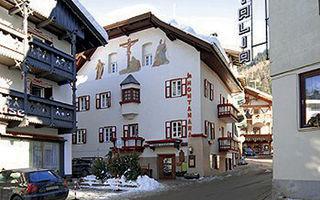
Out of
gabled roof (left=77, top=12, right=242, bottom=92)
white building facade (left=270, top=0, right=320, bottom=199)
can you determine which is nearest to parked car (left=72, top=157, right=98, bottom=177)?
gabled roof (left=77, top=12, right=242, bottom=92)

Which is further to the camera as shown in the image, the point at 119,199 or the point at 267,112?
the point at 267,112

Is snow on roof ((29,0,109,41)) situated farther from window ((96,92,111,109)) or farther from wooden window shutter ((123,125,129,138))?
wooden window shutter ((123,125,129,138))

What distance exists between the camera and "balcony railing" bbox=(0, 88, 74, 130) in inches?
699

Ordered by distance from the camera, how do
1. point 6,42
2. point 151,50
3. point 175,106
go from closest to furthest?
point 6,42
point 175,106
point 151,50

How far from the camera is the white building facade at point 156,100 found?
3009cm

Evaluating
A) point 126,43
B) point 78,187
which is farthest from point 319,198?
point 126,43

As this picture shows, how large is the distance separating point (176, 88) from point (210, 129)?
451cm

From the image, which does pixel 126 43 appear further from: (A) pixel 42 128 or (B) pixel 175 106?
(A) pixel 42 128

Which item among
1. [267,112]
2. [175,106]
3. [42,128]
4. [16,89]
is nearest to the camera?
[16,89]

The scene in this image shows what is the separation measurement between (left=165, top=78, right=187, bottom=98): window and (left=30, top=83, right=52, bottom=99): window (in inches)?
457

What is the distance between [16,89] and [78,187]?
255 inches

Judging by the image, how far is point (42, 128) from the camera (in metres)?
21.3

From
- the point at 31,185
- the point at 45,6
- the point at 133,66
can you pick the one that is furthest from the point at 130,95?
the point at 31,185

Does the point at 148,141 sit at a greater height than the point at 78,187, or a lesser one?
greater
